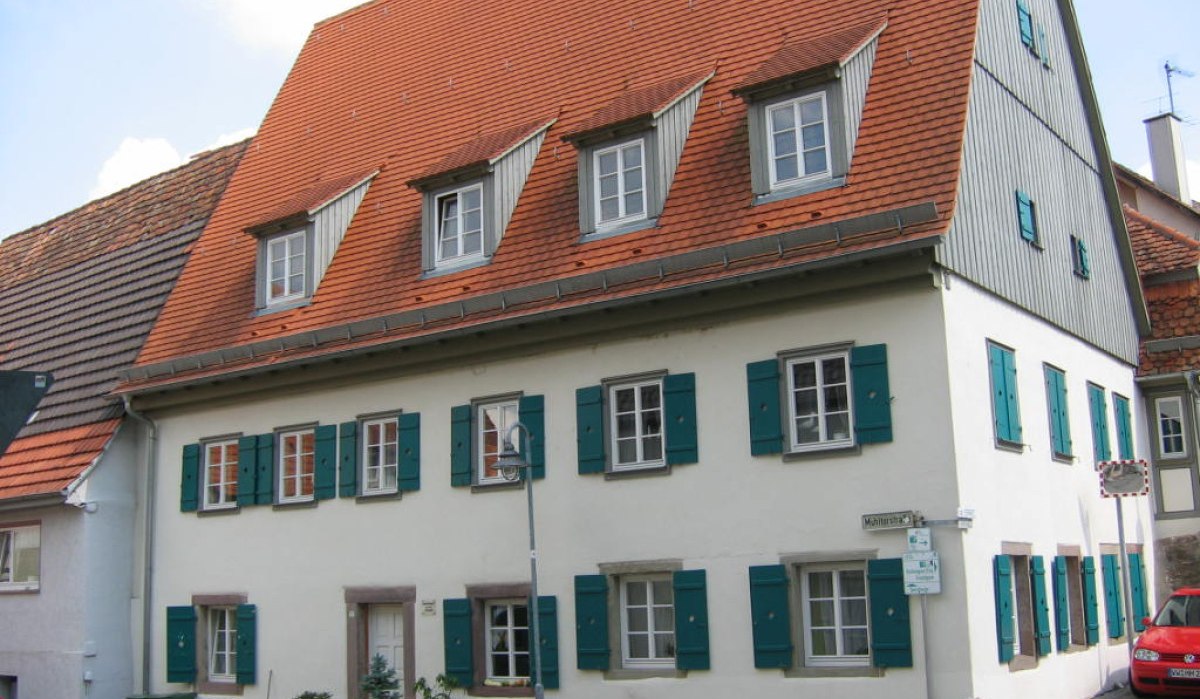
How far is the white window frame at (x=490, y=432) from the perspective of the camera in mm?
17922

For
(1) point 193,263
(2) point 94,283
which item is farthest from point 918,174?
(2) point 94,283

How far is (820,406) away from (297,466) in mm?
8882

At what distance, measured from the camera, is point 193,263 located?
78.0 ft

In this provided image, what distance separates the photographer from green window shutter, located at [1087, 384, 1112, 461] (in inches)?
776

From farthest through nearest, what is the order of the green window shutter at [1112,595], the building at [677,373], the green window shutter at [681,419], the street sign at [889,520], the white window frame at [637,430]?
1. the green window shutter at [1112,595]
2. the white window frame at [637,430]
3. the green window shutter at [681,419]
4. the building at [677,373]
5. the street sign at [889,520]

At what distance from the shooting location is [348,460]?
63.9 ft

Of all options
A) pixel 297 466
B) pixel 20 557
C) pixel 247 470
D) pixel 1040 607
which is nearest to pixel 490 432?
pixel 297 466

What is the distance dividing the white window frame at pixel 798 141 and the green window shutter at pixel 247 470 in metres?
9.37

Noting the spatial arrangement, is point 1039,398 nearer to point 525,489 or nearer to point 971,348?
point 971,348

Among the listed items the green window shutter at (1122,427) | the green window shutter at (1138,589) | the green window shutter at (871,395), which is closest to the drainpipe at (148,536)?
the green window shutter at (871,395)

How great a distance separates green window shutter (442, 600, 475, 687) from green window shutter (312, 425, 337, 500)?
287 centimetres

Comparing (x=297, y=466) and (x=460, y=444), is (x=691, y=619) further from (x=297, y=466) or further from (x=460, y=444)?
(x=297, y=466)

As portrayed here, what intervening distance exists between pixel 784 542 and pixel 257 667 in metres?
9.20

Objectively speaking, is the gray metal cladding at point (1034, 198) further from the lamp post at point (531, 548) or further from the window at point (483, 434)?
the window at point (483, 434)
